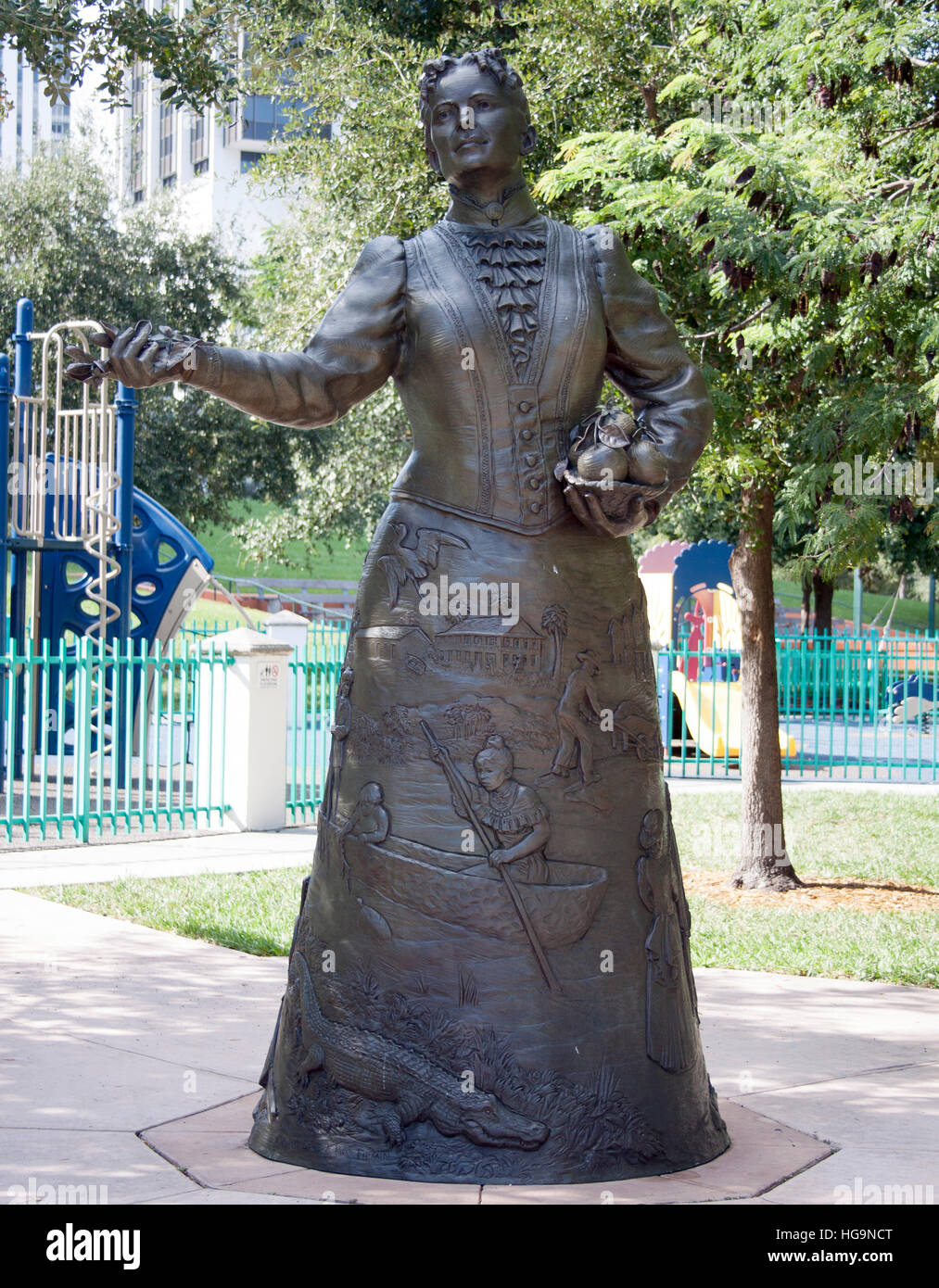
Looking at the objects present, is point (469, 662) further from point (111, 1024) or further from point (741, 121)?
point (741, 121)

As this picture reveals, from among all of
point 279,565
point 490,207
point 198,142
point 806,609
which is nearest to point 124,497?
point 490,207

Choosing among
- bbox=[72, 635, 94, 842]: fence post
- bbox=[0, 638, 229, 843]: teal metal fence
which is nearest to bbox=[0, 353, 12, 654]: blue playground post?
bbox=[0, 638, 229, 843]: teal metal fence

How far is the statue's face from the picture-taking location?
13.4 ft

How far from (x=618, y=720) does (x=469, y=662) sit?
18.8 inches

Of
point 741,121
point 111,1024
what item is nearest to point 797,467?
point 741,121

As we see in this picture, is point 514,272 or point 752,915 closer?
point 514,272

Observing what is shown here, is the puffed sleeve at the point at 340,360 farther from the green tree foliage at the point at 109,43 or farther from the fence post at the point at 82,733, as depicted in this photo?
the fence post at the point at 82,733

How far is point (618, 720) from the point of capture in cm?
406

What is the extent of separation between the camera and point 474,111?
409cm

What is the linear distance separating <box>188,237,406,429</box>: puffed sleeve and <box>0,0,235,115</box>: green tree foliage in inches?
204

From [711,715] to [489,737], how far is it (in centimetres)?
1393

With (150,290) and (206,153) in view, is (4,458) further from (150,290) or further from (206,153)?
(206,153)

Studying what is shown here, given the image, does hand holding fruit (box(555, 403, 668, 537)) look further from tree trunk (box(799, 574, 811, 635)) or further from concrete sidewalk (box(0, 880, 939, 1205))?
tree trunk (box(799, 574, 811, 635))

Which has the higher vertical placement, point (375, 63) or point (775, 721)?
point (375, 63)
